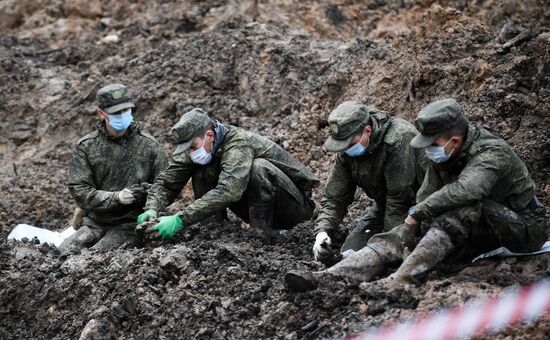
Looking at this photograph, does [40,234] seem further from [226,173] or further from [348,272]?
[348,272]

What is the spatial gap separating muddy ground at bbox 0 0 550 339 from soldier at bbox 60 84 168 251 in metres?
0.58

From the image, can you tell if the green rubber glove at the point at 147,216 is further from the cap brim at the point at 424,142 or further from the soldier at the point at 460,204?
the cap brim at the point at 424,142

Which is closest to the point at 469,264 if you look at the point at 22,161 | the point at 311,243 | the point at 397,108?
the point at 311,243

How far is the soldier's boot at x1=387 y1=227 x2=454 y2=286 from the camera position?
23.9ft

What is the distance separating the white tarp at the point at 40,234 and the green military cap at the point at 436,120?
173 inches

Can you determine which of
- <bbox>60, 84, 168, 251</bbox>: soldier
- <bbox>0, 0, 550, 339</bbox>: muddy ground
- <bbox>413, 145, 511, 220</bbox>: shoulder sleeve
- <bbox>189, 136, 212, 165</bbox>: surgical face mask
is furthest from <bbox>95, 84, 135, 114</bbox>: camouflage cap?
<bbox>413, 145, 511, 220</bbox>: shoulder sleeve

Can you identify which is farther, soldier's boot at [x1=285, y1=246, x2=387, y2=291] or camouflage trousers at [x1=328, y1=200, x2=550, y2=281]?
soldier's boot at [x1=285, y1=246, x2=387, y2=291]

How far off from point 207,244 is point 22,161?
535cm

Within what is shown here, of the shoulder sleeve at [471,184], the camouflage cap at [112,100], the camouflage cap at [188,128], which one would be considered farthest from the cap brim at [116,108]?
the shoulder sleeve at [471,184]

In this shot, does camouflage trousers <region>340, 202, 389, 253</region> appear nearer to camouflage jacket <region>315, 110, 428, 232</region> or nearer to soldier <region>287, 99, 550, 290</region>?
camouflage jacket <region>315, 110, 428, 232</region>

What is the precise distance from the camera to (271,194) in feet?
29.9

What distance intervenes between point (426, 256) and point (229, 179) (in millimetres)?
2150

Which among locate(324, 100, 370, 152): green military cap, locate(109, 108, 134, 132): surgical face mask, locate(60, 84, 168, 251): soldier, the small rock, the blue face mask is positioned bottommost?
the small rock

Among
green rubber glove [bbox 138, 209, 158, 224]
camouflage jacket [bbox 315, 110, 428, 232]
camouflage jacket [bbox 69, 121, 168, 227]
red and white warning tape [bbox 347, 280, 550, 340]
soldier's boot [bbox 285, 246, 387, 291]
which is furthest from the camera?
camouflage jacket [bbox 69, 121, 168, 227]
